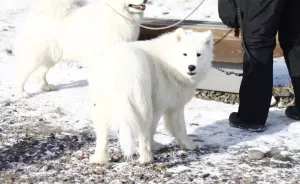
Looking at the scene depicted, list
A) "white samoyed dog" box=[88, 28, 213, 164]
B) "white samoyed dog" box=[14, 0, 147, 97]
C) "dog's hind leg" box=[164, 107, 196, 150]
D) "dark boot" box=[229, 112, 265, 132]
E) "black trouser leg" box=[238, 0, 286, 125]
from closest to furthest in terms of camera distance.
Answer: "white samoyed dog" box=[88, 28, 213, 164] < "dog's hind leg" box=[164, 107, 196, 150] < "black trouser leg" box=[238, 0, 286, 125] < "dark boot" box=[229, 112, 265, 132] < "white samoyed dog" box=[14, 0, 147, 97]

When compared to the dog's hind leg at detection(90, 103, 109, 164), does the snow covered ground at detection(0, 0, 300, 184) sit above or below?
below

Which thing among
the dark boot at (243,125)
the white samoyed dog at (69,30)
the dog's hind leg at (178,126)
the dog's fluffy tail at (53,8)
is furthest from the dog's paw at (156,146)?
the dog's fluffy tail at (53,8)

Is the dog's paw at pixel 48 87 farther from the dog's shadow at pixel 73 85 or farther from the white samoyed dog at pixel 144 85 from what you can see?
the white samoyed dog at pixel 144 85

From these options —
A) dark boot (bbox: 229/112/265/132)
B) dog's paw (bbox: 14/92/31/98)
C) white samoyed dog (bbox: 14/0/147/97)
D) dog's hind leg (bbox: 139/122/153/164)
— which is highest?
white samoyed dog (bbox: 14/0/147/97)

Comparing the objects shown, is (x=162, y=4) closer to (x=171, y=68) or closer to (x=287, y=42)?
(x=287, y=42)

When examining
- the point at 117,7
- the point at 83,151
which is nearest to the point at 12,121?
the point at 83,151

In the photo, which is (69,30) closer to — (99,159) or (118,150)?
(118,150)

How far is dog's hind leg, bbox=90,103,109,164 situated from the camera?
11.5 ft

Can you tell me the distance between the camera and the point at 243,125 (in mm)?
4523

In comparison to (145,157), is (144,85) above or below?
above

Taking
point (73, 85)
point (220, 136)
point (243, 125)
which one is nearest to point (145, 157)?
point (220, 136)

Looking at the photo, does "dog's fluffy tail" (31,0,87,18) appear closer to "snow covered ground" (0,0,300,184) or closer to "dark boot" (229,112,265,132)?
"snow covered ground" (0,0,300,184)

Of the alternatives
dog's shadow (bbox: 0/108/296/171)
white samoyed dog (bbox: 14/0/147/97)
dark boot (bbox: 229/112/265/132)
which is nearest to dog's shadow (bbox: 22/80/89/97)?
white samoyed dog (bbox: 14/0/147/97)

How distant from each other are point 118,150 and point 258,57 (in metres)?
1.49
